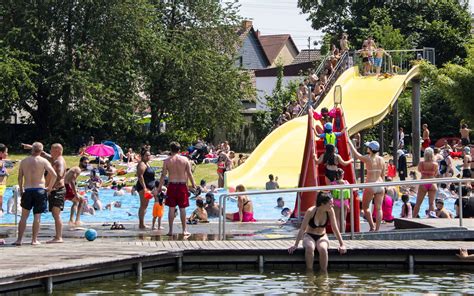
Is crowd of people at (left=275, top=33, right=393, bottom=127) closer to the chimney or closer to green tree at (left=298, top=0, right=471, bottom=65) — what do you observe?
the chimney

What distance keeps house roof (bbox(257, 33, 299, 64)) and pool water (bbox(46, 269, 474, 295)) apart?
78.0 m

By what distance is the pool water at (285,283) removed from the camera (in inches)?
556

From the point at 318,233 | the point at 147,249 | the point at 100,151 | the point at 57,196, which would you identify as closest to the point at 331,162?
the point at 318,233

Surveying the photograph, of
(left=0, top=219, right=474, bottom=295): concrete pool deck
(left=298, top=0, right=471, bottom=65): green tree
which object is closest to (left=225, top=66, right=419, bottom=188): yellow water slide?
(left=0, top=219, right=474, bottom=295): concrete pool deck

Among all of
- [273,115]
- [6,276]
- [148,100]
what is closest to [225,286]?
[6,276]

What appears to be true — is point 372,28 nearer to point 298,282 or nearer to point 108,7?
point 108,7

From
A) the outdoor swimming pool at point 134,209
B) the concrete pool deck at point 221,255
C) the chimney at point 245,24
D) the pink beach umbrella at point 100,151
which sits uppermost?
the chimney at point 245,24

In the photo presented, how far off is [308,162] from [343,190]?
259cm

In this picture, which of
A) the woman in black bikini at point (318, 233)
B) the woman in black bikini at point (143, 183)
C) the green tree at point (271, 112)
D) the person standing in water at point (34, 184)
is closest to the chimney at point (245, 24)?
Answer: the green tree at point (271, 112)

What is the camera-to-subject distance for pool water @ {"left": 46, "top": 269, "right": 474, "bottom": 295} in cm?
1412

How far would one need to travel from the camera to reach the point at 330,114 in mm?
20859

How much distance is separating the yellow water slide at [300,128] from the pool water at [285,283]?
49.1 ft

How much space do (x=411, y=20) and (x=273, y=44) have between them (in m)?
30.1

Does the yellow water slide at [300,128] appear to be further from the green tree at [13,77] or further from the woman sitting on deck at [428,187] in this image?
the green tree at [13,77]
